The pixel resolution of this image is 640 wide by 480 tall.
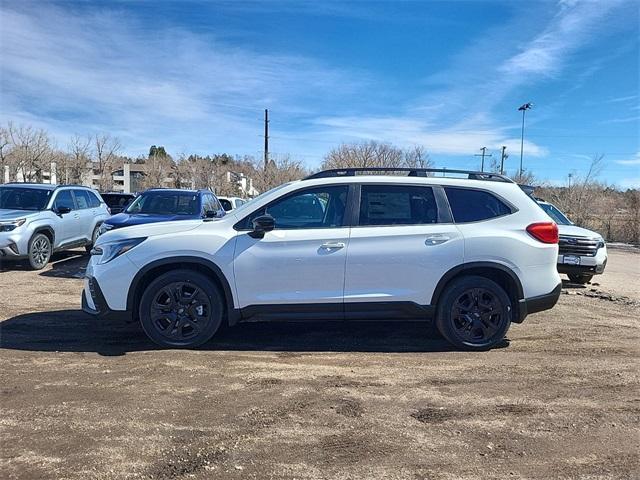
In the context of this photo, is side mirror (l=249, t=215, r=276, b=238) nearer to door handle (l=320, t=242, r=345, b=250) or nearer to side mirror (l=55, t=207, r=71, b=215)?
door handle (l=320, t=242, r=345, b=250)

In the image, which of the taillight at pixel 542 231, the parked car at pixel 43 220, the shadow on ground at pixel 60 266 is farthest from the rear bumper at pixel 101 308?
the parked car at pixel 43 220

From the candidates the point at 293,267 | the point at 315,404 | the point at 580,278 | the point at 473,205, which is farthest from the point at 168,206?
the point at 580,278

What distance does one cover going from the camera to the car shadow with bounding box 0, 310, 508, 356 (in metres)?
5.15

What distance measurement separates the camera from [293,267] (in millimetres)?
4977

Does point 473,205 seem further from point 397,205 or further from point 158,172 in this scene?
point 158,172

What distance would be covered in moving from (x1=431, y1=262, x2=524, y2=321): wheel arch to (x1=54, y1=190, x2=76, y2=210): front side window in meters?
9.31

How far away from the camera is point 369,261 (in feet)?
16.5

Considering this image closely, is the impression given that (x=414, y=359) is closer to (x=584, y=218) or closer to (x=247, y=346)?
(x=247, y=346)

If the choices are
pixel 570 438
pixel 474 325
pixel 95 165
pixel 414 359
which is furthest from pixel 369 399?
pixel 95 165

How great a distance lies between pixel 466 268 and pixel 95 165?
48.9 meters

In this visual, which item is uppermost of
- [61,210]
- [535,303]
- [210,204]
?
[210,204]

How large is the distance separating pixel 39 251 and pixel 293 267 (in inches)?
297

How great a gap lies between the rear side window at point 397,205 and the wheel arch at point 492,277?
597 millimetres

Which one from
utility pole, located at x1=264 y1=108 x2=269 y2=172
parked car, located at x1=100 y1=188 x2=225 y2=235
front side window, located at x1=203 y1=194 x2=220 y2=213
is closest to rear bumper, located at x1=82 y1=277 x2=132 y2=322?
parked car, located at x1=100 y1=188 x2=225 y2=235
